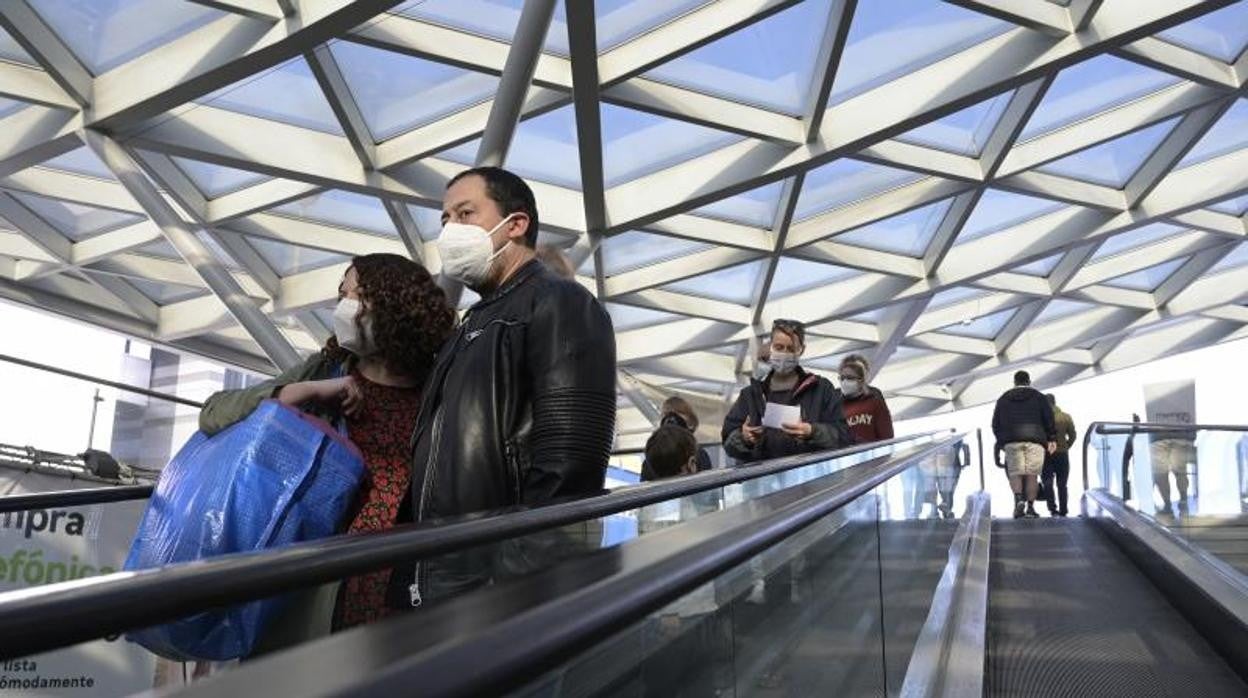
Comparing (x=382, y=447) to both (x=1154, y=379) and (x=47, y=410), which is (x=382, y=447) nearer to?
(x=47, y=410)

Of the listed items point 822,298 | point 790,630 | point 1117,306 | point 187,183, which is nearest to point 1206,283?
point 1117,306

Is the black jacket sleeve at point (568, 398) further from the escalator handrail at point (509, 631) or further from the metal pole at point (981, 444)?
the metal pole at point (981, 444)

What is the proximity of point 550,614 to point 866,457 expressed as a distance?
181 inches

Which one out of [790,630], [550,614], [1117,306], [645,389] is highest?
[1117,306]

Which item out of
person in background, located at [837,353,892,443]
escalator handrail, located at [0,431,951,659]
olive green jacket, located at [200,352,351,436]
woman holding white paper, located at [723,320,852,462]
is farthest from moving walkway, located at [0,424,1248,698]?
person in background, located at [837,353,892,443]

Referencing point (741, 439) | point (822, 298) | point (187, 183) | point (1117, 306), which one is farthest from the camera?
point (1117, 306)

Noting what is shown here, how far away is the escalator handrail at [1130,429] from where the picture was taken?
916 cm

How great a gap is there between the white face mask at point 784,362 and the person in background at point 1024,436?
6.89 meters

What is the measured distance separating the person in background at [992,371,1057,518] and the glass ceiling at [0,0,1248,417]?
398 cm

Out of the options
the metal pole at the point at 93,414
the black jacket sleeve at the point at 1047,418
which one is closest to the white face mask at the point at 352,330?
the metal pole at the point at 93,414

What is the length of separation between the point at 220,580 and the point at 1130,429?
408 inches

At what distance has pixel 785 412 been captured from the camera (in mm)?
6027

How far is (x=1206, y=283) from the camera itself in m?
28.1

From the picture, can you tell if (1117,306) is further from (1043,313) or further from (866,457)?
(866,457)
